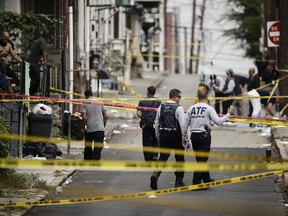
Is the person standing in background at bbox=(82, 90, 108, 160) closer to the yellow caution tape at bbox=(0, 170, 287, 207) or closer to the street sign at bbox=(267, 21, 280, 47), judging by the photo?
the yellow caution tape at bbox=(0, 170, 287, 207)

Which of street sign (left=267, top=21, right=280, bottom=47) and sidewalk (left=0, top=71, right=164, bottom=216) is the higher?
street sign (left=267, top=21, right=280, bottom=47)

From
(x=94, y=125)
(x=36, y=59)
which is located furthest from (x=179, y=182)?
(x=36, y=59)

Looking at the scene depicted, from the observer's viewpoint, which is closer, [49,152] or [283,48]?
[49,152]

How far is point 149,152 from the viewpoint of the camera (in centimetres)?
2133

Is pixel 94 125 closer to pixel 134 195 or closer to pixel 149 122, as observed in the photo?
pixel 149 122

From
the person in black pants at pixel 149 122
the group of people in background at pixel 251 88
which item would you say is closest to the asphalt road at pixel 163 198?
the person in black pants at pixel 149 122

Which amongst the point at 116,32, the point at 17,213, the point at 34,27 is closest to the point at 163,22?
the point at 116,32

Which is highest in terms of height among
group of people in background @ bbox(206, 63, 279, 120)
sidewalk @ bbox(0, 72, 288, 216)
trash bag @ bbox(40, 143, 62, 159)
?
group of people in background @ bbox(206, 63, 279, 120)

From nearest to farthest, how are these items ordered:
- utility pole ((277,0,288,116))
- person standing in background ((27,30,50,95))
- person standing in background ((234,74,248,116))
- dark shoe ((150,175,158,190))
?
dark shoe ((150,175,158,190)) < person standing in background ((27,30,50,95)) < utility pole ((277,0,288,116)) < person standing in background ((234,74,248,116))

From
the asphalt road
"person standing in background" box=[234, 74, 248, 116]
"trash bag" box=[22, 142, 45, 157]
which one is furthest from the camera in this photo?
"person standing in background" box=[234, 74, 248, 116]

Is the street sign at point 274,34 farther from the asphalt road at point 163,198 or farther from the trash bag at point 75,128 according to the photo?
the asphalt road at point 163,198

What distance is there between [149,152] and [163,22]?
61900 mm

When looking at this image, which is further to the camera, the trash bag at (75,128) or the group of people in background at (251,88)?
the group of people in background at (251,88)

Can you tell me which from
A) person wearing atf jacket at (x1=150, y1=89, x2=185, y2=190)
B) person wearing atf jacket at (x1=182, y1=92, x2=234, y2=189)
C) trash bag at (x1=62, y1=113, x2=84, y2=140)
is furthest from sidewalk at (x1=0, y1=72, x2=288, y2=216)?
person wearing atf jacket at (x1=182, y1=92, x2=234, y2=189)
